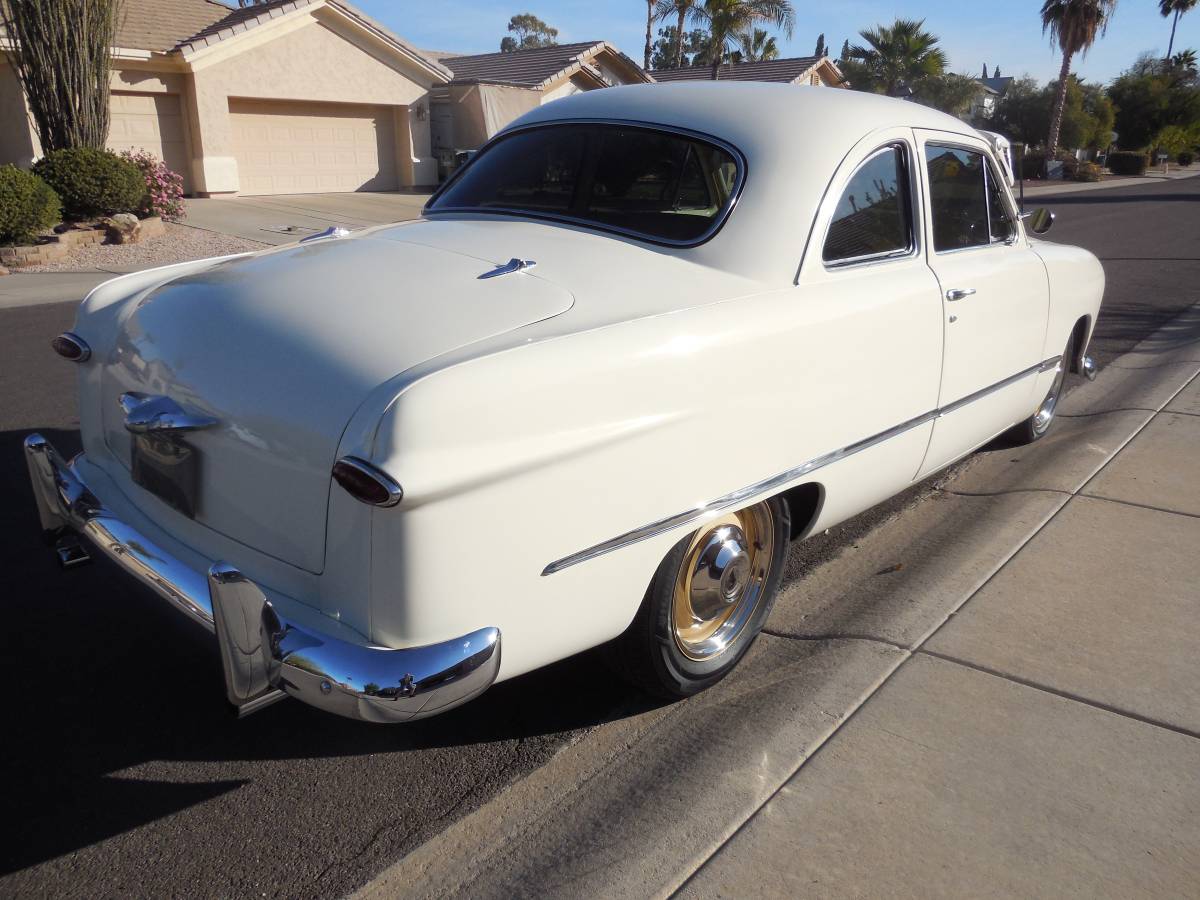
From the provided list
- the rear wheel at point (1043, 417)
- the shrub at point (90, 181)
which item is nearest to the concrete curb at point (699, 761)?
the rear wheel at point (1043, 417)

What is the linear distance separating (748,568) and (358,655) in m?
1.39

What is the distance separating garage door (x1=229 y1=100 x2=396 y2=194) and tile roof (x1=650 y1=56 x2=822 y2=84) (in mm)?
12447

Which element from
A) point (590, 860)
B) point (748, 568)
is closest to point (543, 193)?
point (748, 568)

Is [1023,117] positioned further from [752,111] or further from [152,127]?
[752,111]

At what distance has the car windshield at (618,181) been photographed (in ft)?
10.7

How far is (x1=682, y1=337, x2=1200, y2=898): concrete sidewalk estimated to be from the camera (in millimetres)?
2396

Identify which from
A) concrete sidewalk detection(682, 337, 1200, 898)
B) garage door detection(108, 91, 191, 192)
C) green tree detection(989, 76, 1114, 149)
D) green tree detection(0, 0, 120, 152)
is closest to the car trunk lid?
concrete sidewalk detection(682, 337, 1200, 898)

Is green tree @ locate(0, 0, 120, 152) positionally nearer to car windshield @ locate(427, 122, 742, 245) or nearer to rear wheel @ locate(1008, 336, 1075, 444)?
car windshield @ locate(427, 122, 742, 245)

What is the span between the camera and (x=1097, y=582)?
12.7 feet

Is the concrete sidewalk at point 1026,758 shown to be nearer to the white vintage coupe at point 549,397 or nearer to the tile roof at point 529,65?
the white vintage coupe at point 549,397

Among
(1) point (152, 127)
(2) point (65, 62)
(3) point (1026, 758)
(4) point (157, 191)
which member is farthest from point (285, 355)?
(1) point (152, 127)

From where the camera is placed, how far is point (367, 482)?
6.77 feet

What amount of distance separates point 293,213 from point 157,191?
3.36 m

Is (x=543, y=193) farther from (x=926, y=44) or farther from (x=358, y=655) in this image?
(x=926, y=44)
